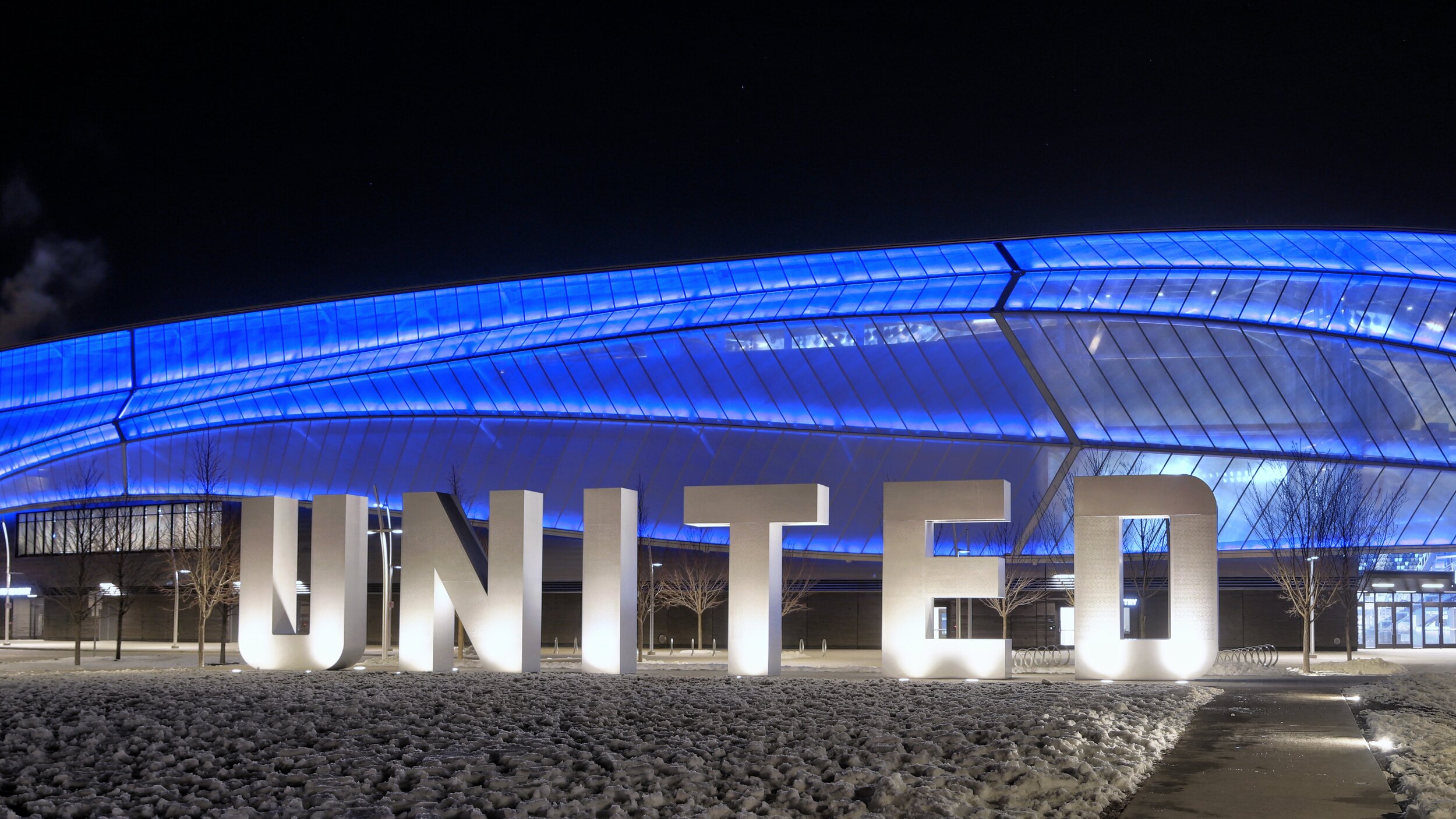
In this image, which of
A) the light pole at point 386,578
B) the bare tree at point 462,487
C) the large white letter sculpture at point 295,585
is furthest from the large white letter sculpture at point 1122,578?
the bare tree at point 462,487

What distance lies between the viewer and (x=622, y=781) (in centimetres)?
1097

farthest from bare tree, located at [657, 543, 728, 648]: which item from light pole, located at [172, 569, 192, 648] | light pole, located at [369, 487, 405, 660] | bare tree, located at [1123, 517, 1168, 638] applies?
light pole, located at [172, 569, 192, 648]

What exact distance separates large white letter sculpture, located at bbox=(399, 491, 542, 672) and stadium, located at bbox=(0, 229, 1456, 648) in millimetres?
14606

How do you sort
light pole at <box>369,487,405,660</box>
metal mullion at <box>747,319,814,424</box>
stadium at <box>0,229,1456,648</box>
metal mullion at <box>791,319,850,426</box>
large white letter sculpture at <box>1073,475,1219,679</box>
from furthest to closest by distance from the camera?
metal mullion at <box>747,319,814,424</box>
metal mullion at <box>791,319,850,426</box>
stadium at <box>0,229,1456,648</box>
light pole at <box>369,487,405,660</box>
large white letter sculpture at <box>1073,475,1219,679</box>

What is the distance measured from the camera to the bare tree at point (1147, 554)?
1747 inches

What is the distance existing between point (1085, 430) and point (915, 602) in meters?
21.9

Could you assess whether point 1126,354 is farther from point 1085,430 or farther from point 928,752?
point 928,752

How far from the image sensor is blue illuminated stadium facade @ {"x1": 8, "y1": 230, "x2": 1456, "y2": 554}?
43.0 meters

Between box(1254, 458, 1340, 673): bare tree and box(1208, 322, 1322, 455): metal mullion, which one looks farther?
box(1208, 322, 1322, 455): metal mullion

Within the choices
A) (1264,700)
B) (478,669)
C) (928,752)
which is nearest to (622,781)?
(928,752)

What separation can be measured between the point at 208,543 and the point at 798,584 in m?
21.3

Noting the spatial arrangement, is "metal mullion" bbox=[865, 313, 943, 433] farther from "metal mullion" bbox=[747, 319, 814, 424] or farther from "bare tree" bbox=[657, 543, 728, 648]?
"bare tree" bbox=[657, 543, 728, 648]

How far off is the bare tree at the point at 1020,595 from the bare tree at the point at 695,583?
10.5 m

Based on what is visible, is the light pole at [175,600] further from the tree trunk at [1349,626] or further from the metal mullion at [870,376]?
the tree trunk at [1349,626]
